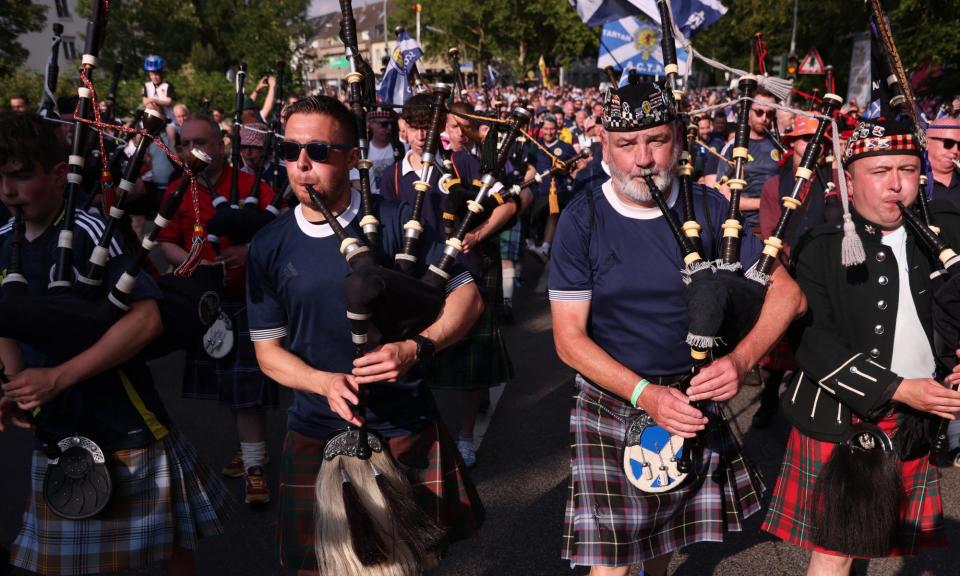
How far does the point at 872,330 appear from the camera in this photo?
2463mm

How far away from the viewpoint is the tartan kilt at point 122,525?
245 centimetres

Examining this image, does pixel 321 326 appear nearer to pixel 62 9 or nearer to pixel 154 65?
pixel 154 65

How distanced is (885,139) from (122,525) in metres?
2.74

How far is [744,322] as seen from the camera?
2.11 m

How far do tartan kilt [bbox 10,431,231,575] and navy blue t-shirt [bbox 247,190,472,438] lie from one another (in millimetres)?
520

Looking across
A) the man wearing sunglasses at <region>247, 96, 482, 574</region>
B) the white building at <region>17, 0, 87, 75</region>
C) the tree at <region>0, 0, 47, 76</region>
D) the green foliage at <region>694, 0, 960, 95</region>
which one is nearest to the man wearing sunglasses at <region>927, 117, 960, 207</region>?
the green foliage at <region>694, 0, 960, 95</region>

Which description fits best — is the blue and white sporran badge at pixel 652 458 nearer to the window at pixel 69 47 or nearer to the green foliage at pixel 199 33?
the green foliage at pixel 199 33

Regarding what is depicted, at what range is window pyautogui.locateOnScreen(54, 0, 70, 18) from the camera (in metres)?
46.8

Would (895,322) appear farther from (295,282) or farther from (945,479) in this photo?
(945,479)

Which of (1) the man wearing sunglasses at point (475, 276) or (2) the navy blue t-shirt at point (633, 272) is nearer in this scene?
(2) the navy blue t-shirt at point (633, 272)

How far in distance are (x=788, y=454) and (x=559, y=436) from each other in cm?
218

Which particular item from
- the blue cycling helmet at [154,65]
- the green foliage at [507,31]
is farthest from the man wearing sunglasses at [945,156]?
the green foliage at [507,31]

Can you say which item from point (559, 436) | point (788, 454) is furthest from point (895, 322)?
point (559, 436)

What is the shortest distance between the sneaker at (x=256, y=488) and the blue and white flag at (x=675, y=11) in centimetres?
289
